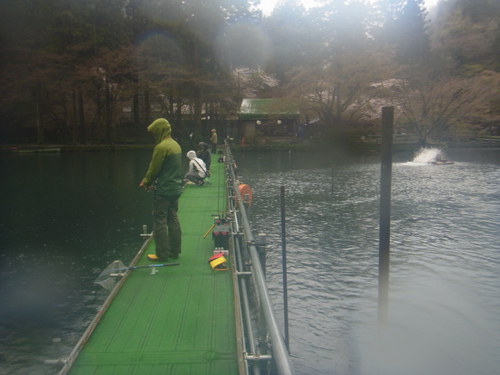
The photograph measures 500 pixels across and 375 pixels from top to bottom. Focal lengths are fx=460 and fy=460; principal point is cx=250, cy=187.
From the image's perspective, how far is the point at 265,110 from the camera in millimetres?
40094

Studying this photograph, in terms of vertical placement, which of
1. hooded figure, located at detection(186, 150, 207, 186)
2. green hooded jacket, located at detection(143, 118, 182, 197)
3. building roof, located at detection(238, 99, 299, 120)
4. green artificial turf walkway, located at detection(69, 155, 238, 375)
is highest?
building roof, located at detection(238, 99, 299, 120)

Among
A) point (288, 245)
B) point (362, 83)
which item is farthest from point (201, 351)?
point (362, 83)

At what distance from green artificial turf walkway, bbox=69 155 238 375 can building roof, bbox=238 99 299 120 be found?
32.0 metres

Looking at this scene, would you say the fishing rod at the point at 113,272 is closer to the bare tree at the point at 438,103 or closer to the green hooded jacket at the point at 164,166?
the green hooded jacket at the point at 164,166

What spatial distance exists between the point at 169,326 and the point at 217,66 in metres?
35.7

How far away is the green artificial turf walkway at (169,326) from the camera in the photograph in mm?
4070

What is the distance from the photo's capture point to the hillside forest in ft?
117

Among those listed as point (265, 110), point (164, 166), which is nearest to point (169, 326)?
point (164, 166)

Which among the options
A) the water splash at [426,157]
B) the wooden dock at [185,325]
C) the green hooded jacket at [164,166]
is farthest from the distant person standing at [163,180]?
the water splash at [426,157]

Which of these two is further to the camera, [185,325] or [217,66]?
[217,66]

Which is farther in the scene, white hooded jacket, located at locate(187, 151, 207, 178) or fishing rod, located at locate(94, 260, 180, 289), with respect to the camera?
white hooded jacket, located at locate(187, 151, 207, 178)

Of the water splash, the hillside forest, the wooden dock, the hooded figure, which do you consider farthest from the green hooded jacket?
the hillside forest

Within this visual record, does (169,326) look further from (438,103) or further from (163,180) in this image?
(438,103)

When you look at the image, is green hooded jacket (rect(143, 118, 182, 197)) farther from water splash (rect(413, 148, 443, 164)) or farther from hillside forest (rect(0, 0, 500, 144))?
hillside forest (rect(0, 0, 500, 144))
